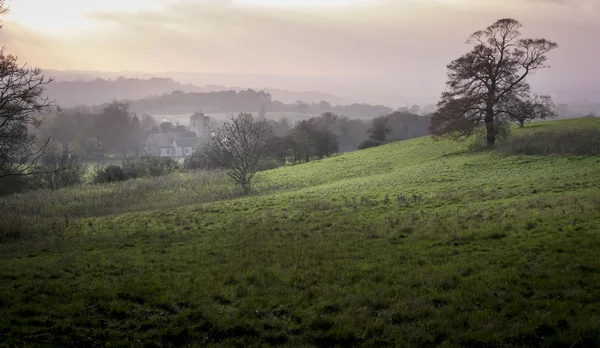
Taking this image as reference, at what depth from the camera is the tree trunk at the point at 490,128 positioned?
3706 cm

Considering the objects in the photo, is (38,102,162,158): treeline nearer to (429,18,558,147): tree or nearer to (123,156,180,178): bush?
(123,156,180,178): bush

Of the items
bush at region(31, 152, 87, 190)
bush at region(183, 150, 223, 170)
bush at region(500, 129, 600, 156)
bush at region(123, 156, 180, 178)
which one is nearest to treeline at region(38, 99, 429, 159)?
bush at region(183, 150, 223, 170)

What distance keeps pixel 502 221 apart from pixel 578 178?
32.2 ft

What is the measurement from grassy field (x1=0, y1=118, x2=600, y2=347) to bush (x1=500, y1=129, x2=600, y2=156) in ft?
27.4

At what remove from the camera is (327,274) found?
9.71 meters

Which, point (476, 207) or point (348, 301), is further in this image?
point (476, 207)

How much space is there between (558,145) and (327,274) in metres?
28.7

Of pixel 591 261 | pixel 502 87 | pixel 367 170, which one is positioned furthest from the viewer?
pixel 367 170

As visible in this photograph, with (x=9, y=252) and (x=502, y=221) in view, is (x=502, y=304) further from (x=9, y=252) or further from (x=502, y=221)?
(x=9, y=252)

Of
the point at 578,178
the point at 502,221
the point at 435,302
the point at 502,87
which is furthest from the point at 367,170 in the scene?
the point at 435,302

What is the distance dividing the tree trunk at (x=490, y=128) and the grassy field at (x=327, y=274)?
17.0 metres

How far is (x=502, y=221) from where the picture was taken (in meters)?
14.0

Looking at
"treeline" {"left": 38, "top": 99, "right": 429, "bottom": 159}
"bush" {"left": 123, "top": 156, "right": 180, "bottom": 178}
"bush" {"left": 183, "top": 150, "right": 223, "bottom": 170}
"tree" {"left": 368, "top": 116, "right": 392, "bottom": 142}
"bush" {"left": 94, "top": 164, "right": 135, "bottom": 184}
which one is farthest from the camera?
"treeline" {"left": 38, "top": 99, "right": 429, "bottom": 159}

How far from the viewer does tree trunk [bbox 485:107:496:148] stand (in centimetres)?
3706
